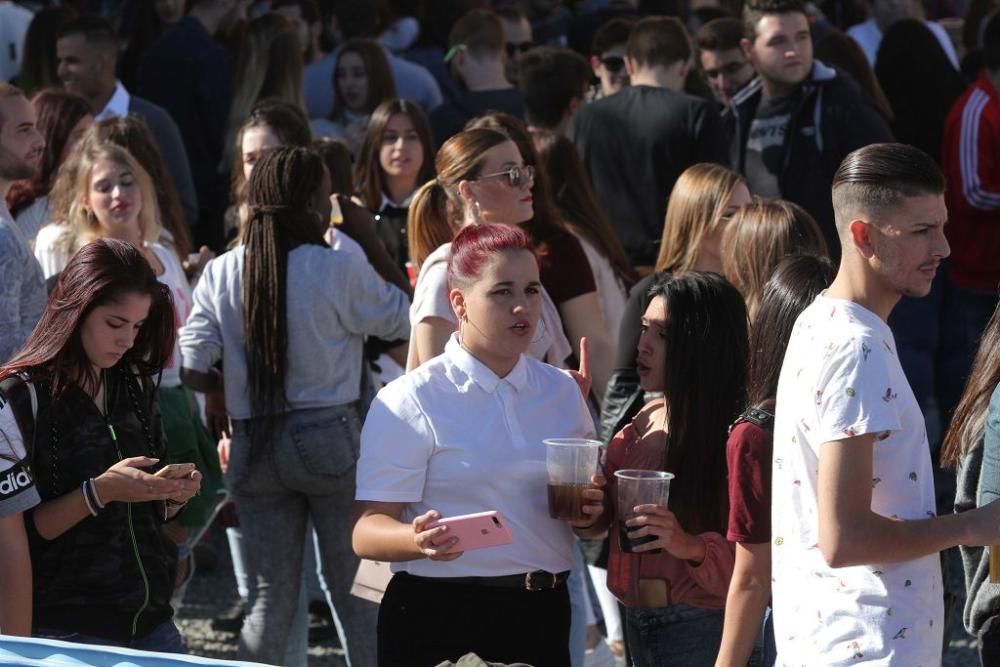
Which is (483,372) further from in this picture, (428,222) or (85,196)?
(85,196)

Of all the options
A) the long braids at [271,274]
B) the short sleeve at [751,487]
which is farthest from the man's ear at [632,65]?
the short sleeve at [751,487]

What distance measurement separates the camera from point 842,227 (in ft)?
9.46

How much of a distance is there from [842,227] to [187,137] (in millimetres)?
6022

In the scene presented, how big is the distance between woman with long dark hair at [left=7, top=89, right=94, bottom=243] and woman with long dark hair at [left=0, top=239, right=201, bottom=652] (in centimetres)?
209

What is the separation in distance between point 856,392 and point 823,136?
4210 mm

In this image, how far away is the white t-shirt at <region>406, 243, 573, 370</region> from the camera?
14.3 feet

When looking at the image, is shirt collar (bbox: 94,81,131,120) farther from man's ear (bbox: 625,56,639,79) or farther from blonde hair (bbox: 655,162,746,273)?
blonde hair (bbox: 655,162,746,273)

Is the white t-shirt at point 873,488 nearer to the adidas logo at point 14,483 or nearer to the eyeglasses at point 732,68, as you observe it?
the adidas logo at point 14,483

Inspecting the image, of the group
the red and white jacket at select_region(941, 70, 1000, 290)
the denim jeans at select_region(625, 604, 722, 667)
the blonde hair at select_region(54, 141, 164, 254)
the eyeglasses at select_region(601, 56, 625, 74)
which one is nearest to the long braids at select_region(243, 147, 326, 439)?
the blonde hair at select_region(54, 141, 164, 254)

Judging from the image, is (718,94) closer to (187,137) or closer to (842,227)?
(187,137)

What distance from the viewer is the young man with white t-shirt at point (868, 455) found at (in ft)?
9.05

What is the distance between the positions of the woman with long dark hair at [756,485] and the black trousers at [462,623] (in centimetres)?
47

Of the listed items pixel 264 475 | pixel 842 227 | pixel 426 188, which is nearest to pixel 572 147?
pixel 426 188

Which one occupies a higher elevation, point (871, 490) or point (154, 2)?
point (154, 2)
